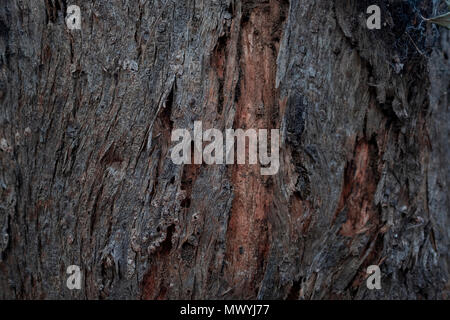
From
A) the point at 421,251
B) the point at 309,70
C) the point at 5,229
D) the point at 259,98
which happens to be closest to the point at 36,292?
the point at 5,229

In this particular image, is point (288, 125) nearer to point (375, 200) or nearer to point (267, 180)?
point (267, 180)

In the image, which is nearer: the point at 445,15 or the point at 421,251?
the point at 445,15

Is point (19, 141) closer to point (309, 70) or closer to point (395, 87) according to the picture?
point (309, 70)

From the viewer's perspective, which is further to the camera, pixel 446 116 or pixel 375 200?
pixel 446 116

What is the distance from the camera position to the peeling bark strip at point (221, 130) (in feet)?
4.56

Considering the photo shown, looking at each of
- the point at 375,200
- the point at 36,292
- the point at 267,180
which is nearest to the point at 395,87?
the point at 375,200

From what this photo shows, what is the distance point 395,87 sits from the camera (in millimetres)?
1453

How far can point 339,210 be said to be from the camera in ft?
4.71

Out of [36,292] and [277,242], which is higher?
[277,242]

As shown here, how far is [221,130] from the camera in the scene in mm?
1386

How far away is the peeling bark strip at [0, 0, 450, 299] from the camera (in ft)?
4.56

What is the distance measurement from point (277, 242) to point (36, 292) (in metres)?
0.93

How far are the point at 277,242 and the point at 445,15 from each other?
0.99m

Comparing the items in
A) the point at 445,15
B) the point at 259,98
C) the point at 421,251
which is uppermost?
the point at 445,15
